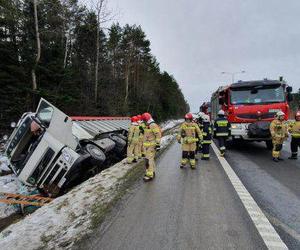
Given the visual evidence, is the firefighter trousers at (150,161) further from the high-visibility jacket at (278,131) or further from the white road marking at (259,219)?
the high-visibility jacket at (278,131)

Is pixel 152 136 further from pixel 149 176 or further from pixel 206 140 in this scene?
pixel 206 140

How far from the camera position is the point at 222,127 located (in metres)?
11.0

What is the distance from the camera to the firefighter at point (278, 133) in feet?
32.9

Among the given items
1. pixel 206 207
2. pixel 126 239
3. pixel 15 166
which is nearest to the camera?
pixel 126 239

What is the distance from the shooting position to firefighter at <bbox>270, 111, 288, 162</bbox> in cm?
1004

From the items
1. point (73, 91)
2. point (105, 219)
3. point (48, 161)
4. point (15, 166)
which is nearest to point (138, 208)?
point (105, 219)

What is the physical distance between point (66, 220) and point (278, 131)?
26.2ft

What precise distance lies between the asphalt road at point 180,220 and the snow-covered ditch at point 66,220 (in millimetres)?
287

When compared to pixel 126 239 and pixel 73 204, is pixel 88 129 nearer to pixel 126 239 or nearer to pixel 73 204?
pixel 73 204

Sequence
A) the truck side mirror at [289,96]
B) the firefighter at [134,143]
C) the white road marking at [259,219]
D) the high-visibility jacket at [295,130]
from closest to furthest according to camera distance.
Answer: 1. the white road marking at [259,219]
2. the firefighter at [134,143]
3. the high-visibility jacket at [295,130]
4. the truck side mirror at [289,96]

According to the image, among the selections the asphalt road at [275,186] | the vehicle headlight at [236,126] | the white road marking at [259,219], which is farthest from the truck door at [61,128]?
the vehicle headlight at [236,126]

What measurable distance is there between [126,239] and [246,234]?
1.66 meters

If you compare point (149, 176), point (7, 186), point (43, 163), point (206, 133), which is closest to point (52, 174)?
point (43, 163)

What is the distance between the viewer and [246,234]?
412 centimetres
